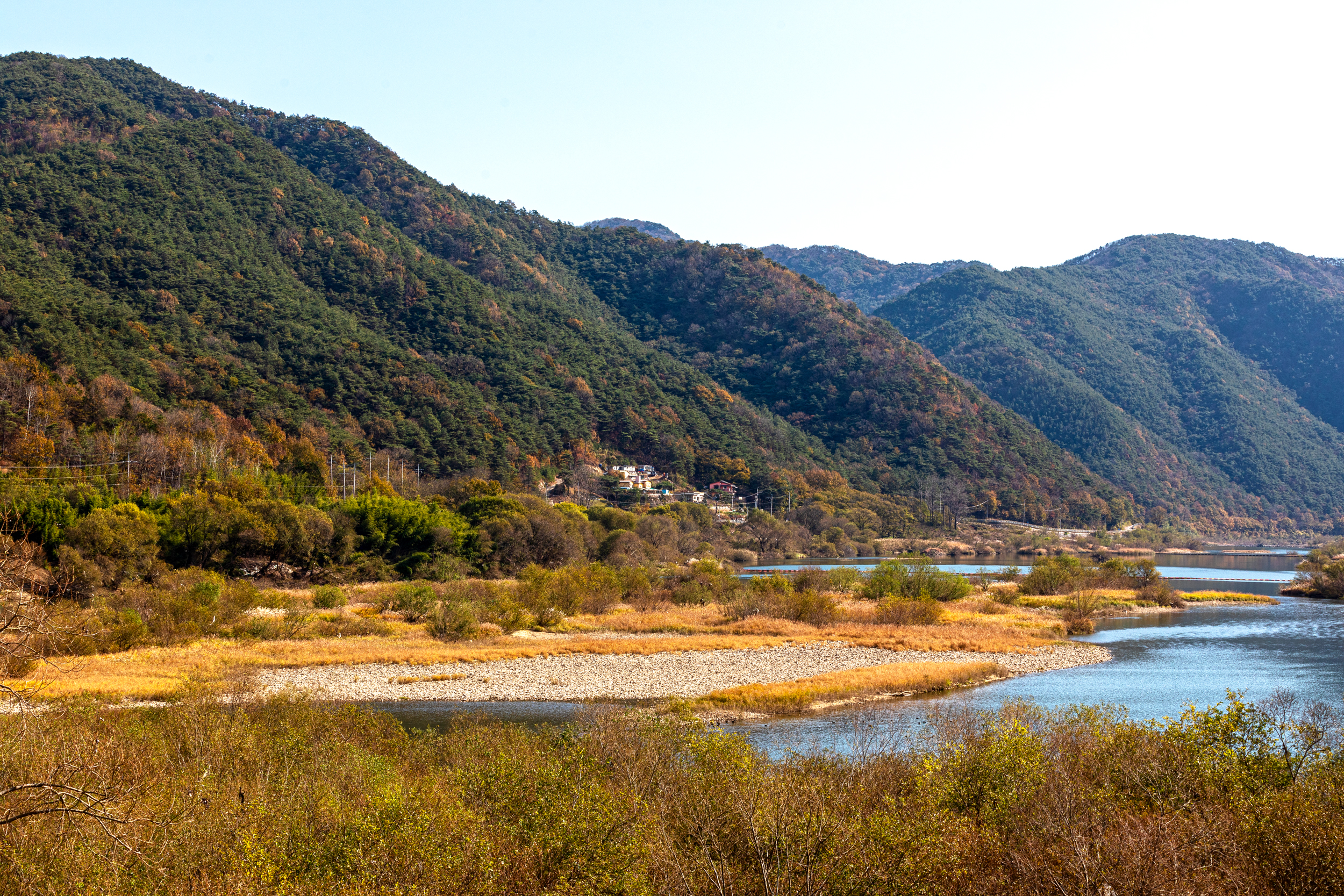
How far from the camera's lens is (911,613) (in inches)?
1859

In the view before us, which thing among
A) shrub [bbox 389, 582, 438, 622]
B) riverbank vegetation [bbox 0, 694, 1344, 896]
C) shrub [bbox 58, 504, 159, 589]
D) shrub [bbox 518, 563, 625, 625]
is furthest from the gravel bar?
shrub [bbox 58, 504, 159, 589]

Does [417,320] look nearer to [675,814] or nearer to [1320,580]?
[1320,580]

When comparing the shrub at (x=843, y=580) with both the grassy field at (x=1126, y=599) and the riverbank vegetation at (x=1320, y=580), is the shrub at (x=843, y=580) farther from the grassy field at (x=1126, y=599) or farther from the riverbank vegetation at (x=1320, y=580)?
the riverbank vegetation at (x=1320, y=580)

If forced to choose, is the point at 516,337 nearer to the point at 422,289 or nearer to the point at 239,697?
the point at 422,289

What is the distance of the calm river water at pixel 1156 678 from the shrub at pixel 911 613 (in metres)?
7.18

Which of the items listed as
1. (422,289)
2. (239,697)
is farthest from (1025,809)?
(422,289)

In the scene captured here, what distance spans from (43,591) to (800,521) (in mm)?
92995

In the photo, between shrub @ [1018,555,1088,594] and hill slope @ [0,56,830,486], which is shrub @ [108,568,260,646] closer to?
hill slope @ [0,56,830,486]

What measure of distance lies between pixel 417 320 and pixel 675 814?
377ft

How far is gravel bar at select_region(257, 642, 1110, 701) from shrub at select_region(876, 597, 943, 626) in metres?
7.29

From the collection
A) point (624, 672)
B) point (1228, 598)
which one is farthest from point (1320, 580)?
point (624, 672)

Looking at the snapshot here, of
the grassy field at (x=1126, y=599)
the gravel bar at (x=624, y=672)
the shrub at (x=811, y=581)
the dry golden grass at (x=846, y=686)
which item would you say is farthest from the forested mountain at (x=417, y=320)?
the grassy field at (x=1126, y=599)

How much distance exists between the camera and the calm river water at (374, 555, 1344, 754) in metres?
23.7

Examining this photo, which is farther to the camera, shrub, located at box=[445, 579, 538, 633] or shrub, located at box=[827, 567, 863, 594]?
shrub, located at box=[827, 567, 863, 594]
